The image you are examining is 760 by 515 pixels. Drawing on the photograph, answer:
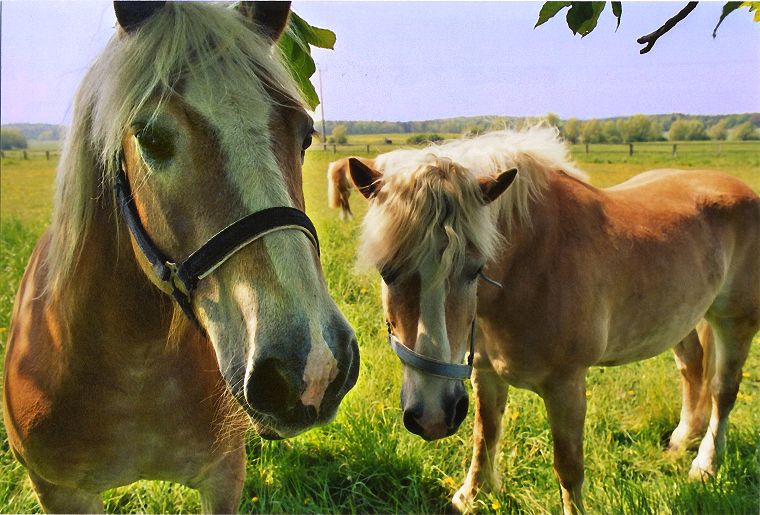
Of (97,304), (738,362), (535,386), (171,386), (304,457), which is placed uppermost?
(97,304)

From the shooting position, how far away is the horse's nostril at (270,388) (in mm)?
996

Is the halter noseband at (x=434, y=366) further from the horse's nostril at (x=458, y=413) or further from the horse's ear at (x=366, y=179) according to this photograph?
the horse's ear at (x=366, y=179)

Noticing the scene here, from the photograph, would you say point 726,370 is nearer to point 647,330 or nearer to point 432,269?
point 647,330

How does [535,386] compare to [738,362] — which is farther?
[738,362]

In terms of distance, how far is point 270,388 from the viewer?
1.03 m

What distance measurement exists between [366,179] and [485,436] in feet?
5.33

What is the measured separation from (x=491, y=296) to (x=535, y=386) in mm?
551

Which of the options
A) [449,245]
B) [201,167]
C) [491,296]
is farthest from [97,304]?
[491,296]

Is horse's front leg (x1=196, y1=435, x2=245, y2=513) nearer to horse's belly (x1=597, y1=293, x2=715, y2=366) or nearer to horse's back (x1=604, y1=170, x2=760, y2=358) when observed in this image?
horse's belly (x1=597, y1=293, x2=715, y2=366)

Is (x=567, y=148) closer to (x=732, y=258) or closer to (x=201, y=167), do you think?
(x=732, y=258)

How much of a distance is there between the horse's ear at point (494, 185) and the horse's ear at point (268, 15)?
41.5 inches

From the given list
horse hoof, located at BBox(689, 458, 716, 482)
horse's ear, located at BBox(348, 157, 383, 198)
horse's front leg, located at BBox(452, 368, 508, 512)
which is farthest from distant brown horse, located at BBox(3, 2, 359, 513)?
horse hoof, located at BBox(689, 458, 716, 482)

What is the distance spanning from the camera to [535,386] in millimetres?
2572

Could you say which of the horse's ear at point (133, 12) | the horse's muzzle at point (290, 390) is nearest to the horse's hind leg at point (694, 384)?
the horse's muzzle at point (290, 390)
